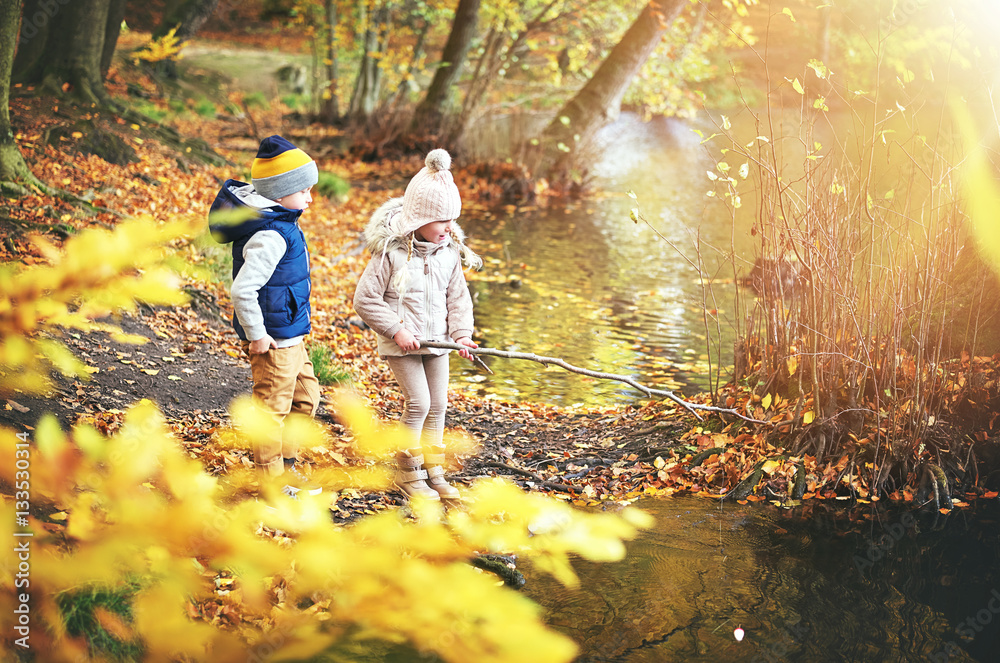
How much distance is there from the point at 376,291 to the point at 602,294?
18.5ft

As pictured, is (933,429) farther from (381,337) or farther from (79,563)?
(79,563)

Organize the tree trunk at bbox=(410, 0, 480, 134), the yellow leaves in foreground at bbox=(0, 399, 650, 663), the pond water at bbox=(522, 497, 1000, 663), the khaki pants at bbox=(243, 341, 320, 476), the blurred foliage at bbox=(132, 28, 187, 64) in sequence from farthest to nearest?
the tree trunk at bbox=(410, 0, 480, 134) < the blurred foliage at bbox=(132, 28, 187, 64) < the khaki pants at bbox=(243, 341, 320, 476) < the pond water at bbox=(522, 497, 1000, 663) < the yellow leaves in foreground at bbox=(0, 399, 650, 663)

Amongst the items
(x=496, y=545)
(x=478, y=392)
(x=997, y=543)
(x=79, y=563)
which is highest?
(x=79, y=563)

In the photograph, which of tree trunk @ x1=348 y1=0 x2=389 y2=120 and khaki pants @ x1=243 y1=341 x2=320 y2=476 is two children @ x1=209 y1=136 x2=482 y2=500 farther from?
tree trunk @ x1=348 y1=0 x2=389 y2=120

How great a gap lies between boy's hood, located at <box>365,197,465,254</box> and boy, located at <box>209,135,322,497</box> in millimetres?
308

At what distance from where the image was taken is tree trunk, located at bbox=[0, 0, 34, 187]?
636 cm

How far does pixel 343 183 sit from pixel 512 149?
12.7ft

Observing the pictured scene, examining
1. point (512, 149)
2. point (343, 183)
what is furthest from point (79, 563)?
point (512, 149)

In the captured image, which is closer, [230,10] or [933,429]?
Result: [933,429]

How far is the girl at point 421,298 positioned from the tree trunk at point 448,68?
12.3 m

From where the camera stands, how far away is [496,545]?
1606 mm

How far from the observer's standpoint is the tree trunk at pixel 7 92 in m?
6.36

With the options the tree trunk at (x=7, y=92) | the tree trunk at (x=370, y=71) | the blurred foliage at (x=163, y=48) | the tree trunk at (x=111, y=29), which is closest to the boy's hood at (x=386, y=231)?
the tree trunk at (x=7, y=92)

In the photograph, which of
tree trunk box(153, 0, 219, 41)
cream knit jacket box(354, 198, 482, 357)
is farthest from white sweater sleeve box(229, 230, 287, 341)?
tree trunk box(153, 0, 219, 41)
